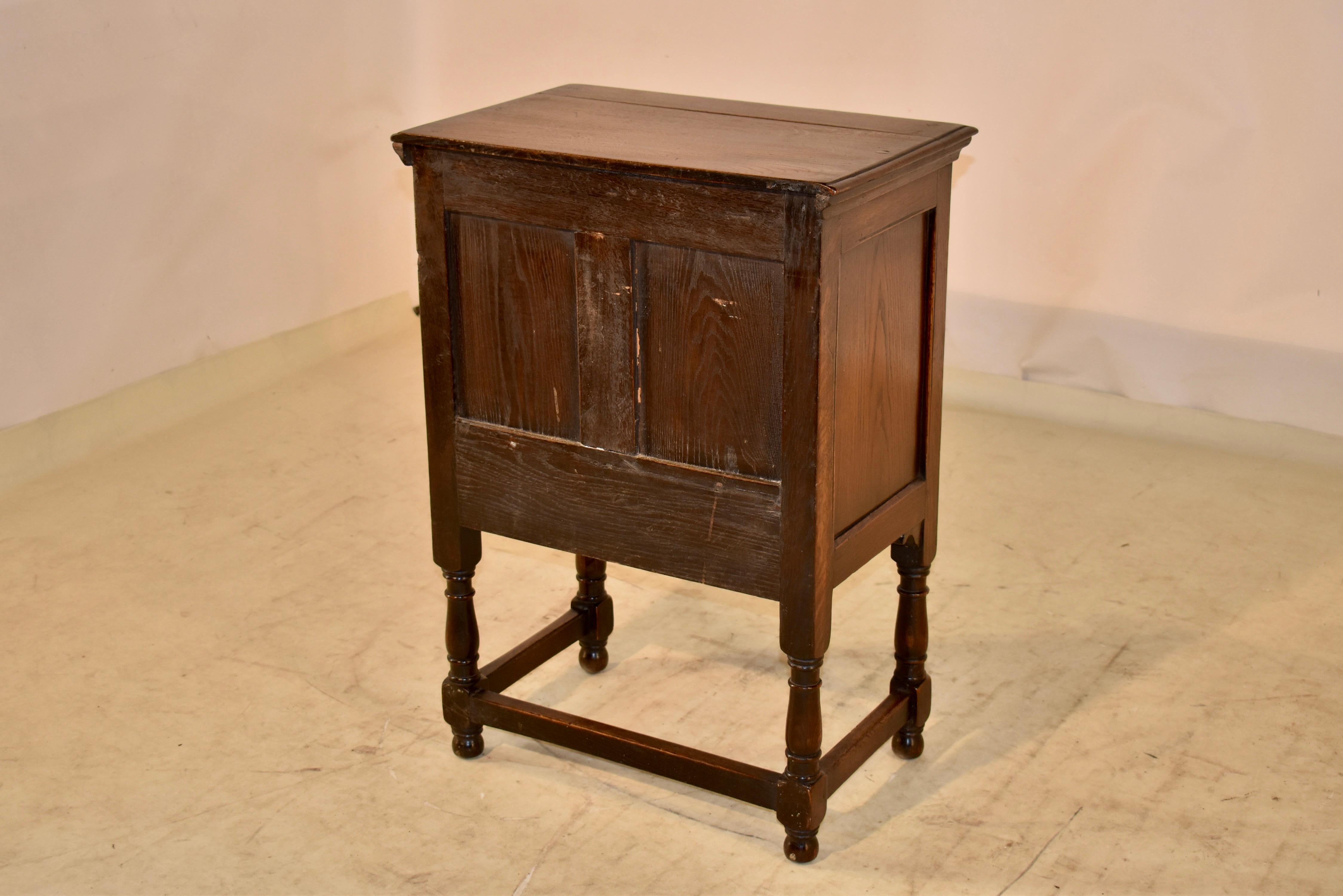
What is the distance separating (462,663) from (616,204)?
93 cm

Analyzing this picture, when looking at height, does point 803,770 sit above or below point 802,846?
above

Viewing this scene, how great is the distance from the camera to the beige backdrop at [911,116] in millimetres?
4004

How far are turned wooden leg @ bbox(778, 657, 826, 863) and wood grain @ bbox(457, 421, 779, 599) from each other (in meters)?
0.17

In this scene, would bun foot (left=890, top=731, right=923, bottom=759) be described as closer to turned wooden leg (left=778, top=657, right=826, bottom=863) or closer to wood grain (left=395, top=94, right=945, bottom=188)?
turned wooden leg (left=778, top=657, right=826, bottom=863)

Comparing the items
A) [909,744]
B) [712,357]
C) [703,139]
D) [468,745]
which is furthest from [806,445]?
[468,745]

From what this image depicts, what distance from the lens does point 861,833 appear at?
2627 mm

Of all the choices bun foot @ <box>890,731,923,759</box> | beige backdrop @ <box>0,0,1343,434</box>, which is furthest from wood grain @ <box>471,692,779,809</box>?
beige backdrop @ <box>0,0,1343,434</box>

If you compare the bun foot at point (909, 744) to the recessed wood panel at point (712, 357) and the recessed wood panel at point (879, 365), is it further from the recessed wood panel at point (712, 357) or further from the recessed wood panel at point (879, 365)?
the recessed wood panel at point (712, 357)

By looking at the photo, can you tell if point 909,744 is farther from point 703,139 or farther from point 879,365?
point 703,139

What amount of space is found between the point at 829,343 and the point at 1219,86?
232 centimetres

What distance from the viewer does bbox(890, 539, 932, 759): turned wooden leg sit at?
2748mm

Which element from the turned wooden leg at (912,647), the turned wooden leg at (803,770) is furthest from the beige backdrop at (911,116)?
the turned wooden leg at (803,770)

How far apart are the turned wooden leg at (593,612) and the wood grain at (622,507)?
0.46m

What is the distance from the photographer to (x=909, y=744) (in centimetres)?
284
